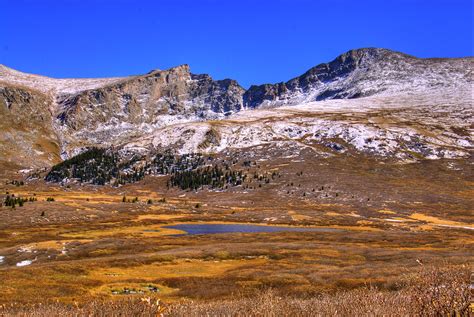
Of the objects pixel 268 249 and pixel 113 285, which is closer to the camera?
pixel 113 285

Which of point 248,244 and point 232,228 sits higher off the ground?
point 248,244

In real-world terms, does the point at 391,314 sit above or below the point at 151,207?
above

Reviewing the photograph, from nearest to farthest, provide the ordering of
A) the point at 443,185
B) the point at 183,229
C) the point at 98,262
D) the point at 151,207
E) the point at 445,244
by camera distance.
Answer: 1. the point at 98,262
2. the point at 445,244
3. the point at 183,229
4. the point at 151,207
5. the point at 443,185

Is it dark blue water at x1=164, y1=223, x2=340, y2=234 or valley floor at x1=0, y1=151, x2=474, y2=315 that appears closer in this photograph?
valley floor at x1=0, y1=151, x2=474, y2=315

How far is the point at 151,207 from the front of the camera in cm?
14712

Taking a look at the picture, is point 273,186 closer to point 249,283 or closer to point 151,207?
point 151,207

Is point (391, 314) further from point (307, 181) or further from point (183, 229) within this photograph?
point (307, 181)

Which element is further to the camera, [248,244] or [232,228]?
[232,228]

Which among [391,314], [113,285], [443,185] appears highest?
[391,314]

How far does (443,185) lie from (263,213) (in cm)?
9787

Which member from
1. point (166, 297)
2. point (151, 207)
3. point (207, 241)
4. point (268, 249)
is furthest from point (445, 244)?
point (151, 207)

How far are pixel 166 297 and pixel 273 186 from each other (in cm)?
15413

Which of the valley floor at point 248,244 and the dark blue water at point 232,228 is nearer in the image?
the valley floor at point 248,244

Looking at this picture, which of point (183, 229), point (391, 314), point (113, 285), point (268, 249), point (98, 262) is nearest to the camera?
point (391, 314)
